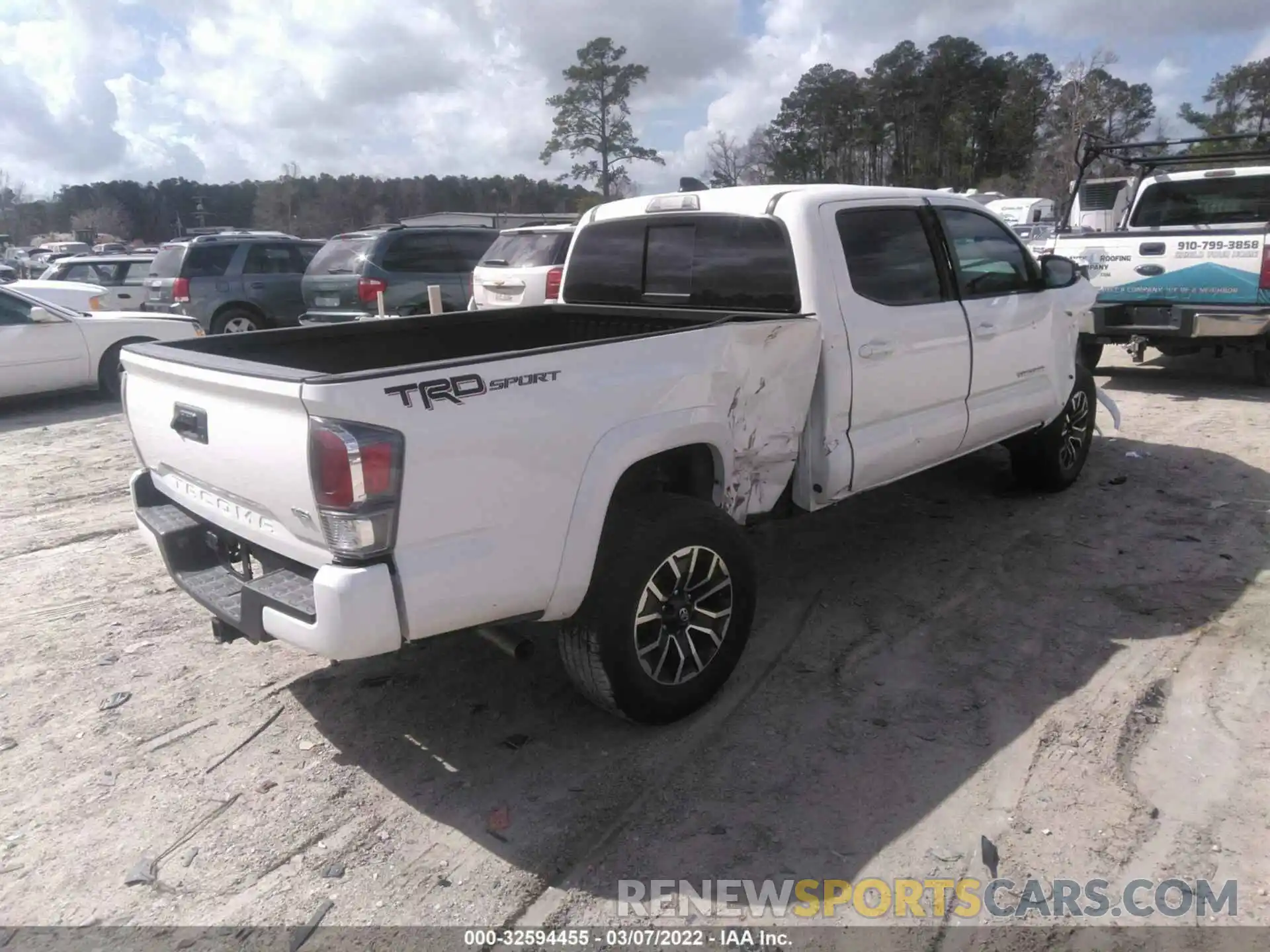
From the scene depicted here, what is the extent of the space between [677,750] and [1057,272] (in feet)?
13.4

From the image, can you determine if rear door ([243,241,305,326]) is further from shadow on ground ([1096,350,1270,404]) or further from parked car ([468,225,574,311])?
shadow on ground ([1096,350,1270,404])

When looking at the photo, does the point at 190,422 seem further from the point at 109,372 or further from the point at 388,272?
the point at 388,272

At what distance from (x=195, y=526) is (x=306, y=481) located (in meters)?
1.06

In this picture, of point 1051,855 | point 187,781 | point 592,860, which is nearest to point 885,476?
point 1051,855

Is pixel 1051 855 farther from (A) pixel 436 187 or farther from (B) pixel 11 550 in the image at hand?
(A) pixel 436 187

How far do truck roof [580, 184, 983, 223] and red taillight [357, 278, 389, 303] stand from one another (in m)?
7.59

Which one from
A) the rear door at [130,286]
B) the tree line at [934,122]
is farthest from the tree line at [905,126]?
the rear door at [130,286]

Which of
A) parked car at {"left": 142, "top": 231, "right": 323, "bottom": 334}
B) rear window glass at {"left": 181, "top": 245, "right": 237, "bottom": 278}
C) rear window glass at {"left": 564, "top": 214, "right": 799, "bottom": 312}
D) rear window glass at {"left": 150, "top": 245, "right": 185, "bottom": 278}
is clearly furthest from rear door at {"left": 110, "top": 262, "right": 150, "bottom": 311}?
rear window glass at {"left": 564, "top": 214, "right": 799, "bottom": 312}

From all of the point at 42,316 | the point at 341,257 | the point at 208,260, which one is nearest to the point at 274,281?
the point at 208,260

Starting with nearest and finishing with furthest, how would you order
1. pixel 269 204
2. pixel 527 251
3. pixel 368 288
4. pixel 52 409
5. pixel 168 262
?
pixel 52 409 < pixel 527 251 < pixel 368 288 < pixel 168 262 < pixel 269 204

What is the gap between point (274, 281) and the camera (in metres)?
13.8

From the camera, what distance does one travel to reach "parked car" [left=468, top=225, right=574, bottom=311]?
11.2 metres

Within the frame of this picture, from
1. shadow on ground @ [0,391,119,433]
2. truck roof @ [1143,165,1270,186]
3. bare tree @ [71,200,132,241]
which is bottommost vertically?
shadow on ground @ [0,391,119,433]

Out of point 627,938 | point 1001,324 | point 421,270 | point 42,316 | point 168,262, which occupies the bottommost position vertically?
point 627,938
